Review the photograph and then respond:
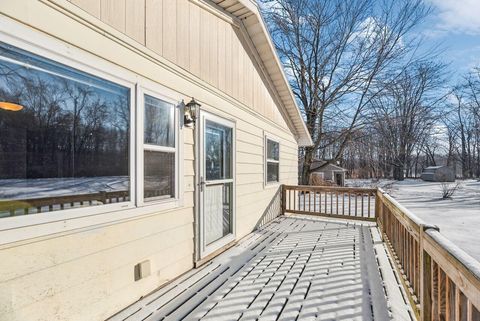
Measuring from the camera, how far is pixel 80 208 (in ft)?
6.89

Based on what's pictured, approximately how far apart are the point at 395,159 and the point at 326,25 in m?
18.9

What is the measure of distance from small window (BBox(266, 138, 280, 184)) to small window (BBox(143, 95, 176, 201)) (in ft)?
12.4

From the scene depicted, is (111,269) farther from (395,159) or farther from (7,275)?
(395,159)

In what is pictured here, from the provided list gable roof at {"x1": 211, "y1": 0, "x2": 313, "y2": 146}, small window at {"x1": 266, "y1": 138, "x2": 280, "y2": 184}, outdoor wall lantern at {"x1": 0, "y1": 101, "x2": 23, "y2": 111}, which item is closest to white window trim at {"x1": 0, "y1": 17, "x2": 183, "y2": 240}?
outdoor wall lantern at {"x1": 0, "y1": 101, "x2": 23, "y2": 111}

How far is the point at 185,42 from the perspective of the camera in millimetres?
3488

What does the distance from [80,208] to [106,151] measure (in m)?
0.49

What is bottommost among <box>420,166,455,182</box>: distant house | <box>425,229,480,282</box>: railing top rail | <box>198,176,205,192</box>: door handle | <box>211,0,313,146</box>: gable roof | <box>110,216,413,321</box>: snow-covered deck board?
<box>110,216,413,321</box>: snow-covered deck board

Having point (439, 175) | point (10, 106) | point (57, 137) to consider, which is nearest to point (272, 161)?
A: point (57, 137)

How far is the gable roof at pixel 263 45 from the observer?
15.1 ft

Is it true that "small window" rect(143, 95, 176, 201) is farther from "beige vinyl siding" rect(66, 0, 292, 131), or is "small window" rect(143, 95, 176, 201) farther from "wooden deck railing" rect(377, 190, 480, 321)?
"wooden deck railing" rect(377, 190, 480, 321)

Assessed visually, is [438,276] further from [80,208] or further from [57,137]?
[57,137]

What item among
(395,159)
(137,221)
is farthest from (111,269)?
(395,159)

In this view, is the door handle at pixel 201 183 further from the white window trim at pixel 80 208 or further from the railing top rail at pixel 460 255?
the railing top rail at pixel 460 255

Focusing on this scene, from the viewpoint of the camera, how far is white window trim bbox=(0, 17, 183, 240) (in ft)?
5.53
